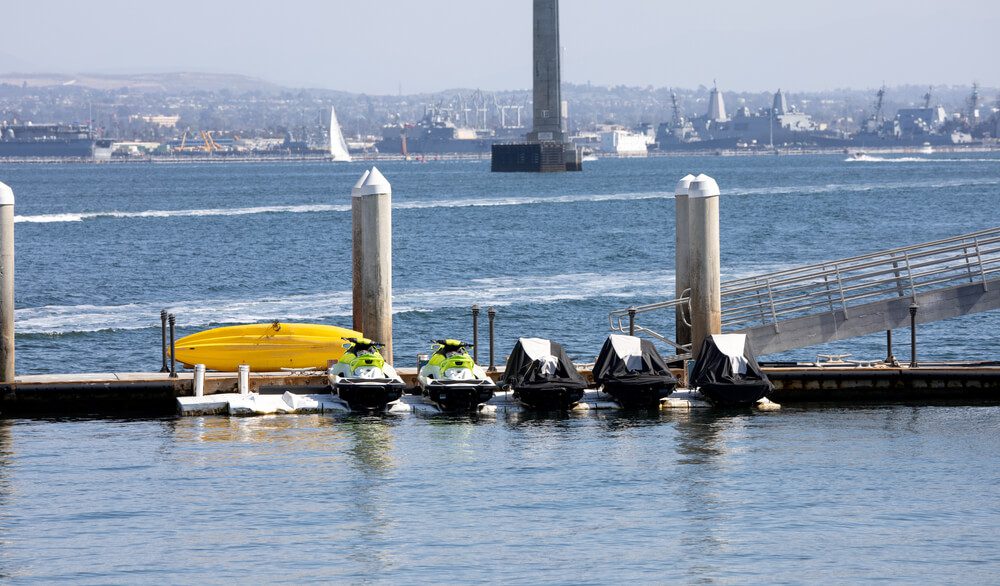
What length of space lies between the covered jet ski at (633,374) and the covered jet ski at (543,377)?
0.53m

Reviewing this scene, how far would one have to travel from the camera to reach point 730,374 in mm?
25297

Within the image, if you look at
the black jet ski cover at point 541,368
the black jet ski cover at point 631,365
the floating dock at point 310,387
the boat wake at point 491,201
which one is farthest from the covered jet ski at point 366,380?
the boat wake at point 491,201

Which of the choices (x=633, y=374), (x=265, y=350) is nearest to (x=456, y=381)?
(x=633, y=374)

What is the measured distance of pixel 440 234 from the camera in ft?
287

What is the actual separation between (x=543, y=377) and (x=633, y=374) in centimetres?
147

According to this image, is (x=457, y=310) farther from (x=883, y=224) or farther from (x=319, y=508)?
(x=883, y=224)

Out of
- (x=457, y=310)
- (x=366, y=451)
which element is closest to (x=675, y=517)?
(x=366, y=451)

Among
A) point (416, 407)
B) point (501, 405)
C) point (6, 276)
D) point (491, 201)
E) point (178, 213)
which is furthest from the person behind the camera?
point (491, 201)

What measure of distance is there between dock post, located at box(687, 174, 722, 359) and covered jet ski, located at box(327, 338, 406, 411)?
517cm

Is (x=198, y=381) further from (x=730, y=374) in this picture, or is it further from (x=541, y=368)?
(x=730, y=374)

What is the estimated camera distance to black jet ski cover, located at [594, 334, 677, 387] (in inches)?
1001

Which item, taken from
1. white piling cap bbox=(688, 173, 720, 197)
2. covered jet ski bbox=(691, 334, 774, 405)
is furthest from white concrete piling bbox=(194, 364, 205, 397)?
white piling cap bbox=(688, 173, 720, 197)

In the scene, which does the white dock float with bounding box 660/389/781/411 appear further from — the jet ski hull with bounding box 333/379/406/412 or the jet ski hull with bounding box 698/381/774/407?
the jet ski hull with bounding box 333/379/406/412

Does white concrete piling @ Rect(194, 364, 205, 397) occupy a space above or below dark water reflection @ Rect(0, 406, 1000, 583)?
above
